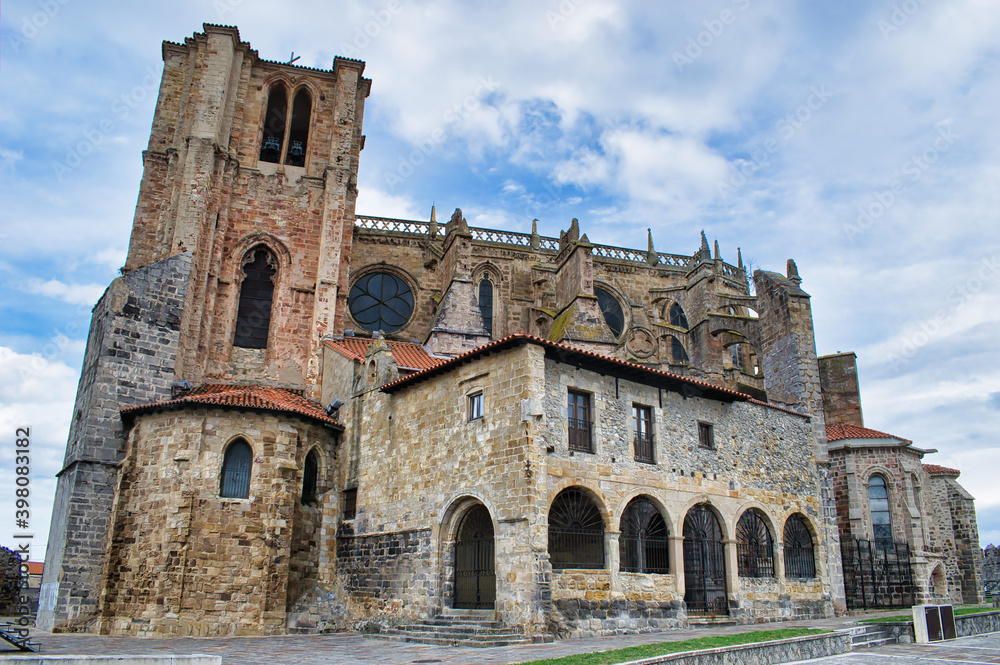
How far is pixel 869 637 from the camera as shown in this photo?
13664 mm

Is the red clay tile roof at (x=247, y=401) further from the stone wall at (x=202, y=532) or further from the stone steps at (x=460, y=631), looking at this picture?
the stone steps at (x=460, y=631)

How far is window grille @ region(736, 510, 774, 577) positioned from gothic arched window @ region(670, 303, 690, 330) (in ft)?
43.3

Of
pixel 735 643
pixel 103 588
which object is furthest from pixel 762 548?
pixel 103 588

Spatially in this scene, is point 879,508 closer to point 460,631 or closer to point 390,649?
point 460,631

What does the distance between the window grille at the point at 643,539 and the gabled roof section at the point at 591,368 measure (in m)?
2.76

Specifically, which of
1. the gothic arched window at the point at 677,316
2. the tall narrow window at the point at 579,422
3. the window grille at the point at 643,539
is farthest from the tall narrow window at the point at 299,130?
the window grille at the point at 643,539

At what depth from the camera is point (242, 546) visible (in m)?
15.8

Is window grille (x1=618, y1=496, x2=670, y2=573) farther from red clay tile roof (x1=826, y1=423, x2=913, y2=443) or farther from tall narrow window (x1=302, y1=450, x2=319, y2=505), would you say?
red clay tile roof (x1=826, y1=423, x2=913, y2=443)

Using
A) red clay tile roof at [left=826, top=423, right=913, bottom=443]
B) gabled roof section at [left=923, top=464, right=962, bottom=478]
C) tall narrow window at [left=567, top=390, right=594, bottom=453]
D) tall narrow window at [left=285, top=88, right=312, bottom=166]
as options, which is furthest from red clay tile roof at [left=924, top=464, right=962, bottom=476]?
tall narrow window at [left=285, top=88, right=312, bottom=166]

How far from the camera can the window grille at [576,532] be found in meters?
14.1

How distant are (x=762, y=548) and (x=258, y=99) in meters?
21.1

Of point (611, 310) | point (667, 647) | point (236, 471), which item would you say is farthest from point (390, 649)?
point (611, 310)

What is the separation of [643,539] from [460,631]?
4553 millimetres

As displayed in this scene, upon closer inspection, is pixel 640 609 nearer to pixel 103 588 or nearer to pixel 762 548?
pixel 762 548
